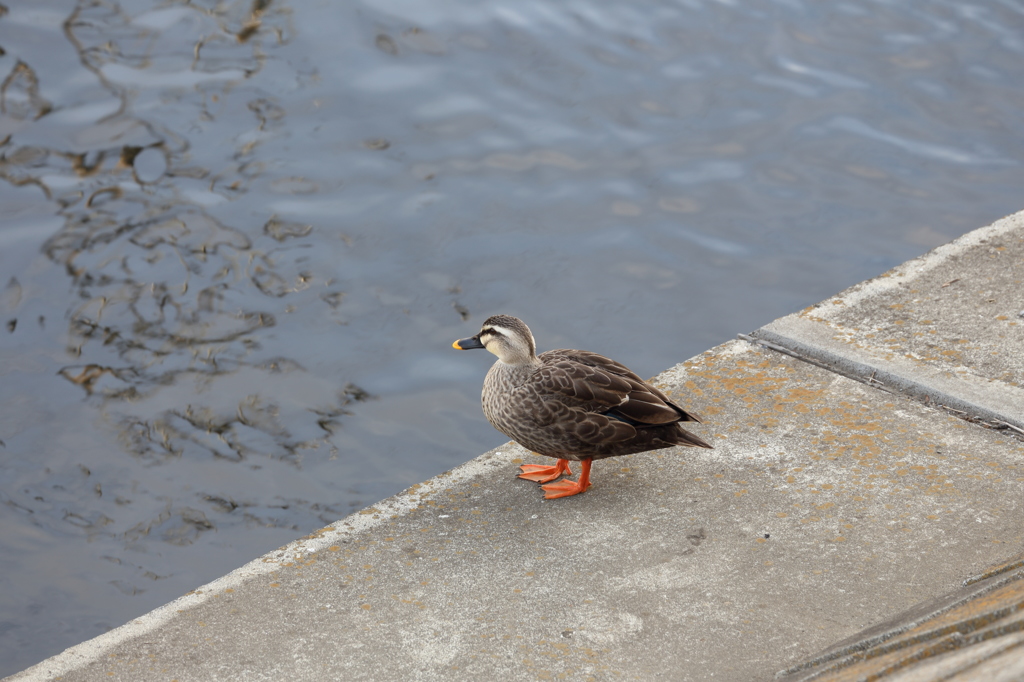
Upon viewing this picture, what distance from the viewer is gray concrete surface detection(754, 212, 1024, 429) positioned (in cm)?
425

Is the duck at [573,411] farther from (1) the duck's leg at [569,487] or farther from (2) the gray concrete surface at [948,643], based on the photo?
(2) the gray concrete surface at [948,643]

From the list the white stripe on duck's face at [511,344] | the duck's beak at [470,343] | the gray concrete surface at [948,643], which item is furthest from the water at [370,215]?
the gray concrete surface at [948,643]

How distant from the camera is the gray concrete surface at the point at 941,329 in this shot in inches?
167

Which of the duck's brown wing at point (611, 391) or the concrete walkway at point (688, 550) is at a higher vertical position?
the duck's brown wing at point (611, 391)

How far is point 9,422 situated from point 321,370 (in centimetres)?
166

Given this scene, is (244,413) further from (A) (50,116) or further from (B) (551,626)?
(A) (50,116)

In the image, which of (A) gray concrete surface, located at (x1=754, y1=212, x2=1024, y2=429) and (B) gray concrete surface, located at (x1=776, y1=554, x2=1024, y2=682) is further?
(A) gray concrete surface, located at (x1=754, y1=212, x2=1024, y2=429)

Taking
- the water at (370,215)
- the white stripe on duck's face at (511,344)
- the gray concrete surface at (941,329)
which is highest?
the gray concrete surface at (941,329)

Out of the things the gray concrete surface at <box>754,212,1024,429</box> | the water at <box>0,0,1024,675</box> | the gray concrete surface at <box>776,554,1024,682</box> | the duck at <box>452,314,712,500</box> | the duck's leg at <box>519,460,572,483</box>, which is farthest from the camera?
the water at <box>0,0,1024,675</box>

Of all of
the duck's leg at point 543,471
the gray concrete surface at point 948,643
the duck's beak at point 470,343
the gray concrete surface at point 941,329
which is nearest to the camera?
the gray concrete surface at point 948,643

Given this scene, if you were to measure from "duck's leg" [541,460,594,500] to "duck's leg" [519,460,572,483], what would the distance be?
6 cm

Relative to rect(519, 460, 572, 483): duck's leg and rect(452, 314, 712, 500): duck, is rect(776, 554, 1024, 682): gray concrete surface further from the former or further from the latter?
rect(519, 460, 572, 483): duck's leg

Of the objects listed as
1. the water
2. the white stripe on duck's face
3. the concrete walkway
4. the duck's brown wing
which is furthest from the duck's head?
the water

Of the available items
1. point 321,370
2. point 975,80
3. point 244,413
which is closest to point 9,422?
point 244,413
